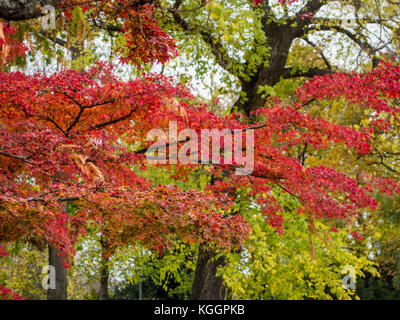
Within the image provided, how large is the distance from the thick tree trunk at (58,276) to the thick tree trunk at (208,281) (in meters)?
2.59

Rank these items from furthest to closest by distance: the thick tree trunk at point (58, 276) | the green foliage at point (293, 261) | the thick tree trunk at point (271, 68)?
the green foliage at point (293, 261) < the thick tree trunk at point (271, 68) < the thick tree trunk at point (58, 276)

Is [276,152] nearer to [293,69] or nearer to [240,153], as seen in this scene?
[240,153]

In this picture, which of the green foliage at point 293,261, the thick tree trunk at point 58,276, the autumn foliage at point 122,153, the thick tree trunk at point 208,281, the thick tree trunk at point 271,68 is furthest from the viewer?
the green foliage at point 293,261

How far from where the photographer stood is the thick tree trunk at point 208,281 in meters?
9.41

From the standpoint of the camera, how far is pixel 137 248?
1241 cm

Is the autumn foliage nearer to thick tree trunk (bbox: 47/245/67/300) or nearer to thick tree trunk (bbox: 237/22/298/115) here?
thick tree trunk (bbox: 47/245/67/300)

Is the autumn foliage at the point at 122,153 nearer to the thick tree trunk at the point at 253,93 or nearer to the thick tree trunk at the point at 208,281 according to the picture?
the thick tree trunk at the point at 208,281

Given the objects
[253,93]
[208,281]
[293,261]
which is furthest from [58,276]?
[293,261]

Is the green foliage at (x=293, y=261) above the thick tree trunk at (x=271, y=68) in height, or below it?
below

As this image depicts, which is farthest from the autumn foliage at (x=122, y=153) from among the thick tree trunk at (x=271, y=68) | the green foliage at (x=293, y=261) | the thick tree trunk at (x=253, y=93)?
the green foliage at (x=293, y=261)

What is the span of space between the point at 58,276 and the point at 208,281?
2.98 meters

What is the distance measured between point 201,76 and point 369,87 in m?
3.75

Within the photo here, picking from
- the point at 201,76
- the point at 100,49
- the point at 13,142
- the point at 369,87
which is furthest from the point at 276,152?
the point at 100,49

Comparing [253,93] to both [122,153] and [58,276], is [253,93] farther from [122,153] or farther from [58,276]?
[58,276]
